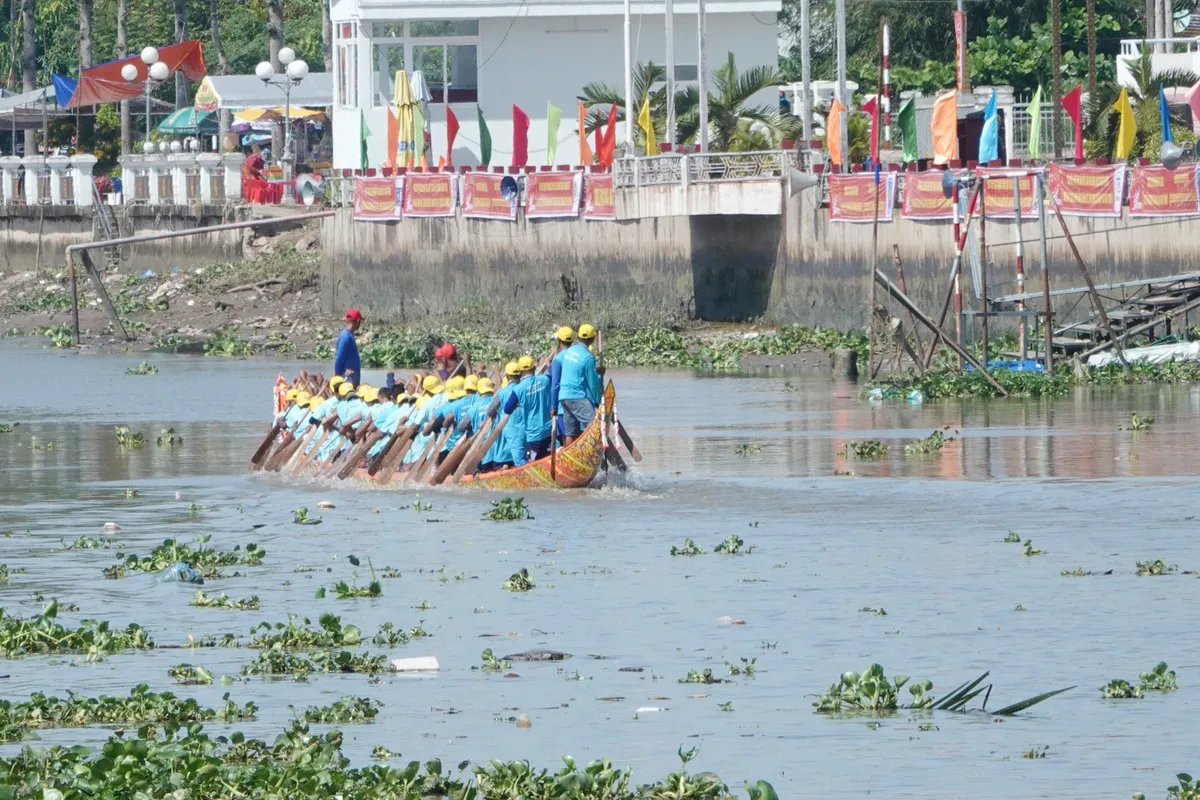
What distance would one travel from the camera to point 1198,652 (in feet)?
42.0

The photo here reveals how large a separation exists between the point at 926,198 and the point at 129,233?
2650cm

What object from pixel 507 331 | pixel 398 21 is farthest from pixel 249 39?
pixel 507 331

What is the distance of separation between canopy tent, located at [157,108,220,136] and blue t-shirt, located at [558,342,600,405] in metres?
44.8

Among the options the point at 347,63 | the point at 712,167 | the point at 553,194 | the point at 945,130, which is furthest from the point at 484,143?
the point at 945,130

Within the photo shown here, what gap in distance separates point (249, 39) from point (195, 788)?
71961mm

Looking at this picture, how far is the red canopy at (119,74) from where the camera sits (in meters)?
58.5

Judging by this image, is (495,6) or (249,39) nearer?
(495,6)

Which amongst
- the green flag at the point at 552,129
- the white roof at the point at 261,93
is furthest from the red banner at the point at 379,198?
the white roof at the point at 261,93

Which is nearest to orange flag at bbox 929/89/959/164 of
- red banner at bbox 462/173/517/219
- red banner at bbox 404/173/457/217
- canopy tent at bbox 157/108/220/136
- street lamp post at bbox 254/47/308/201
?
red banner at bbox 462/173/517/219

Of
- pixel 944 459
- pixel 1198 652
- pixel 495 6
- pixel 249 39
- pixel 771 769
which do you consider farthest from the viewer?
pixel 249 39

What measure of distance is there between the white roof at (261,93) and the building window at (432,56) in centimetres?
1052

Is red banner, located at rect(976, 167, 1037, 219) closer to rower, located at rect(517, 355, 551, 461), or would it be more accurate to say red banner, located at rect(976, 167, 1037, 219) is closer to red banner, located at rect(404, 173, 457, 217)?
red banner, located at rect(404, 173, 457, 217)

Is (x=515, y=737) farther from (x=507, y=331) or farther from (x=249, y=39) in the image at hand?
(x=249, y=39)

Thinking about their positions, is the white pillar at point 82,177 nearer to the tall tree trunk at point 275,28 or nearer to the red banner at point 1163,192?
the tall tree trunk at point 275,28
